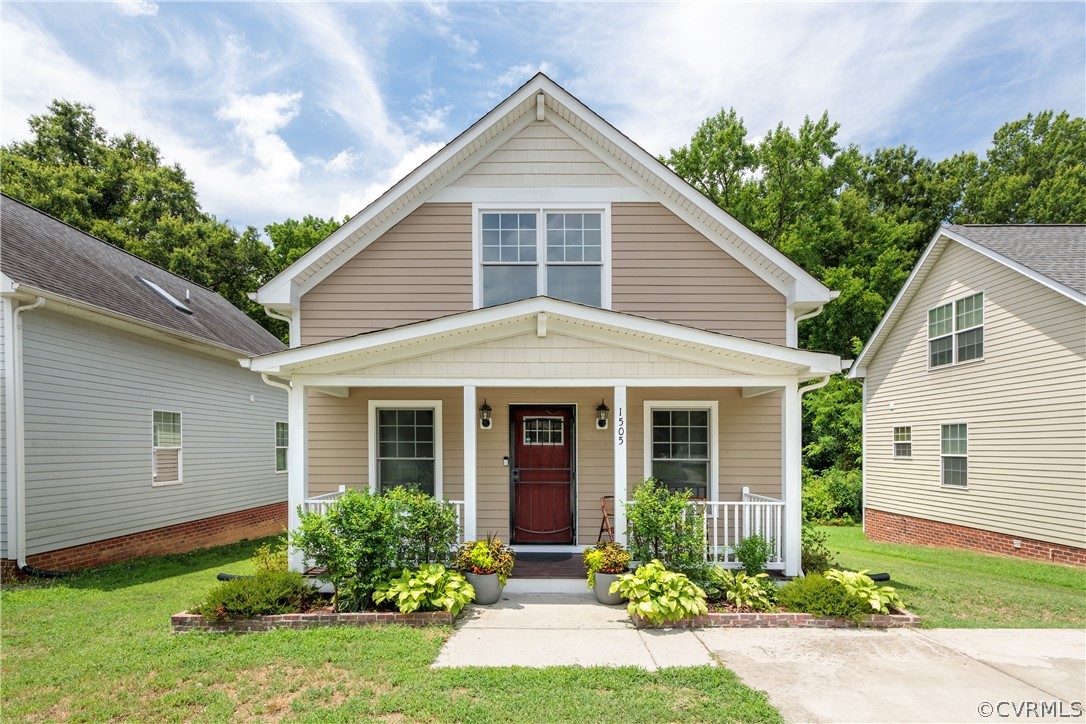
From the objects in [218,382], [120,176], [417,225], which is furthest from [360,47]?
[120,176]

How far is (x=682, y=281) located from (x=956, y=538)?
9083 mm

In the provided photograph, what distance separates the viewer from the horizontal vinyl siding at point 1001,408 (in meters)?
9.26

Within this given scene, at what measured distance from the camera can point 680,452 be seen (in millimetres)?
7930

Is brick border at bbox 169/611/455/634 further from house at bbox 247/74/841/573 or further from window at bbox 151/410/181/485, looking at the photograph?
window at bbox 151/410/181/485

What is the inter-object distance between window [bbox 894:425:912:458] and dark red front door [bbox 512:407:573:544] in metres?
9.89

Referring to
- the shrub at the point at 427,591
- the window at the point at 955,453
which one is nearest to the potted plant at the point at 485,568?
the shrub at the point at 427,591

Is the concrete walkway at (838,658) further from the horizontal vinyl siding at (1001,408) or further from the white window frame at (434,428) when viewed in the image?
the horizontal vinyl siding at (1001,408)

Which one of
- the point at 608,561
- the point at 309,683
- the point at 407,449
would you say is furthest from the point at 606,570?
the point at 407,449

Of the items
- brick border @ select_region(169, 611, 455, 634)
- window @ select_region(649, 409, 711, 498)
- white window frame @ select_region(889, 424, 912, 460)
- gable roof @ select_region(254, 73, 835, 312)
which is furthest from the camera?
white window frame @ select_region(889, 424, 912, 460)

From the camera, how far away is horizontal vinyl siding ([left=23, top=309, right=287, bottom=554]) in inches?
316

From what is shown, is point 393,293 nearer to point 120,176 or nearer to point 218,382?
point 218,382

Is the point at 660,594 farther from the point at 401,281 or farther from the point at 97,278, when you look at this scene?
the point at 97,278

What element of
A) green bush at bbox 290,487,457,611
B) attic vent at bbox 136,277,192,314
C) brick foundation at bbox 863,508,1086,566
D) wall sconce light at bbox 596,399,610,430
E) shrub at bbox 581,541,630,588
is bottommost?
brick foundation at bbox 863,508,1086,566

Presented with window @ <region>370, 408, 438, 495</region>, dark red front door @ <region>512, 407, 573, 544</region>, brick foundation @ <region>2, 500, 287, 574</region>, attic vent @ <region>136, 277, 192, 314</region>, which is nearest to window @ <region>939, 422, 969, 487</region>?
dark red front door @ <region>512, 407, 573, 544</region>
